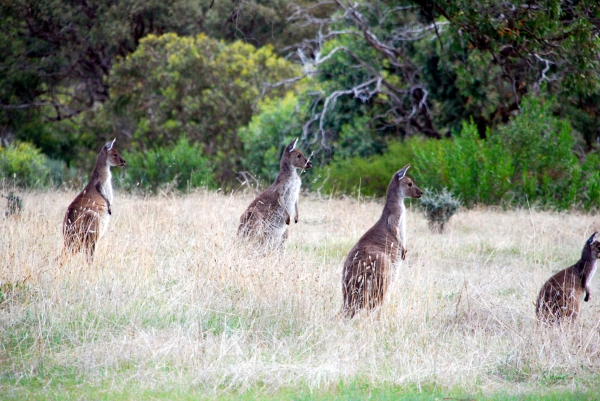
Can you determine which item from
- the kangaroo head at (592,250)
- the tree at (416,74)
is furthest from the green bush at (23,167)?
the kangaroo head at (592,250)

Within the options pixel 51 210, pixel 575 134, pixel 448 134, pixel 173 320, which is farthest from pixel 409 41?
pixel 173 320

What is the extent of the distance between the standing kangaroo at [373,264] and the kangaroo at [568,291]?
1.47 m

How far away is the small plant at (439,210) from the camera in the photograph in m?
12.2

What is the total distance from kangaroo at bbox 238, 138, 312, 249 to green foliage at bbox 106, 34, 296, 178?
14558mm

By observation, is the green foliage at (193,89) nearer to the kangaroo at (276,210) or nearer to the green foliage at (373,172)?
the green foliage at (373,172)

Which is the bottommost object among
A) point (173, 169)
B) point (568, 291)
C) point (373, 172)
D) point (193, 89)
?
point (173, 169)

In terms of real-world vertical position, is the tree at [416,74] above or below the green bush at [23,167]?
above

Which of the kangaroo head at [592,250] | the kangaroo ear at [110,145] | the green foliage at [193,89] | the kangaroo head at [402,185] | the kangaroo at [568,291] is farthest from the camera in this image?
the green foliage at [193,89]

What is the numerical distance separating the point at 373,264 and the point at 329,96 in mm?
13082

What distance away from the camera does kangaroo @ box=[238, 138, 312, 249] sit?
931 centimetres

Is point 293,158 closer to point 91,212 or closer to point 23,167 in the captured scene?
point 91,212

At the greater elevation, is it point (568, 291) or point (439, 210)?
point (568, 291)

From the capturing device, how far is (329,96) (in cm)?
1956

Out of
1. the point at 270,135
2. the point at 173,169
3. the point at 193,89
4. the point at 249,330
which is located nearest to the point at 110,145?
the point at 249,330
